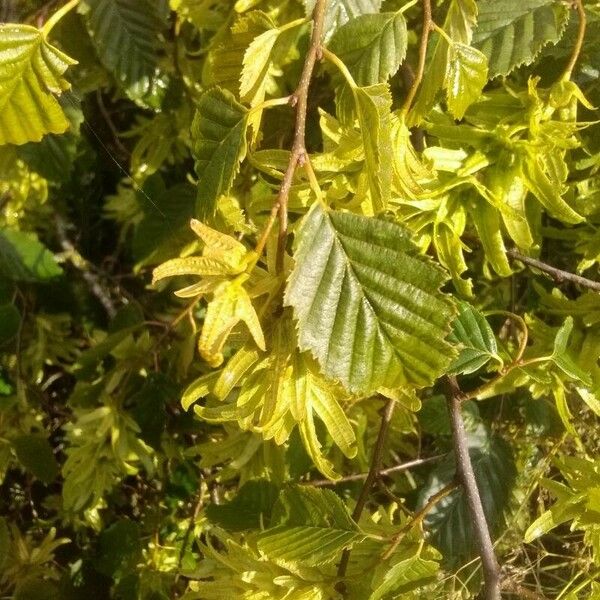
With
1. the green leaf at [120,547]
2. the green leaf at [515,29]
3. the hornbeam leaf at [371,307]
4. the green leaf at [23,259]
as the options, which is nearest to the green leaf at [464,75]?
the green leaf at [515,29]

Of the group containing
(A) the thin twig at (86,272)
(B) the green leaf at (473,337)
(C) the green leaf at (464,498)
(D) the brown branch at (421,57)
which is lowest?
(C) the green leaf at (464,498)

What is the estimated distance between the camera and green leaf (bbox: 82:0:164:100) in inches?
39.5

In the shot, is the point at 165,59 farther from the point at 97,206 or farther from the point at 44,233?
the point at 97,206

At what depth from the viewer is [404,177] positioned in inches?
23.0

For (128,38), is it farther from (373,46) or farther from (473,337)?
(473,337)

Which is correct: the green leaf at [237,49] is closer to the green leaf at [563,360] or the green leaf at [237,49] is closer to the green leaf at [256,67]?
the green leaf at [256,67]

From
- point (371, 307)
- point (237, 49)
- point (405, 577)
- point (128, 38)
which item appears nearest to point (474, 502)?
point (405, 577)

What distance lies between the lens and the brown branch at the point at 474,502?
63 cm

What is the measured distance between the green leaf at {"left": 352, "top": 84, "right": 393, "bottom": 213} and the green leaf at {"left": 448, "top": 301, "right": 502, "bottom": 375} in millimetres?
218

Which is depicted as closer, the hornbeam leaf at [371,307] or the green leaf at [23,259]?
the hornbeam leaf at [371,307]

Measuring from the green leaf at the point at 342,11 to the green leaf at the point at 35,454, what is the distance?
848mm

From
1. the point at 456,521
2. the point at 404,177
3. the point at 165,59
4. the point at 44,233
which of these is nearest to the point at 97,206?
the point at 44,233

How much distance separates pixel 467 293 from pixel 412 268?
27 centimetres

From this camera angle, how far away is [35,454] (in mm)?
1237
